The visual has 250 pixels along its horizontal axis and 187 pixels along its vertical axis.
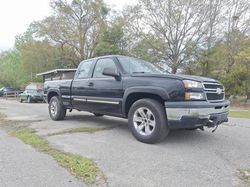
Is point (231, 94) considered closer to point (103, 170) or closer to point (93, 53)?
point (93, 53)

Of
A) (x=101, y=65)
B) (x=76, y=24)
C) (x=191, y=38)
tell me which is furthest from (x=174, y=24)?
(x=101, y=65)

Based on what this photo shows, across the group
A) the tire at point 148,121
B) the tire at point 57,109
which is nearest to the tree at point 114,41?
the tire at point 57,109

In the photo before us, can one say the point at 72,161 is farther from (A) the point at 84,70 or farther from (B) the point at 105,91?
(A) the point at 84,70

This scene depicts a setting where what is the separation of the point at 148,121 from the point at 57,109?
3.98 m

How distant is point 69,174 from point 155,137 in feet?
6.68

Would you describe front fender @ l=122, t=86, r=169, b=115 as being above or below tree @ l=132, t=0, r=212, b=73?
below

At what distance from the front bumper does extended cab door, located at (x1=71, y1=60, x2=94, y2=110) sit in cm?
276

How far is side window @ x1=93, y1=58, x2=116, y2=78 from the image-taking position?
6.78 metres

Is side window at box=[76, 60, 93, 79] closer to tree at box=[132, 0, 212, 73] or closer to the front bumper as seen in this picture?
the front bumper

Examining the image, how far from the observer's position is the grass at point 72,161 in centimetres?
392

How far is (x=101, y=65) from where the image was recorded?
714 cm

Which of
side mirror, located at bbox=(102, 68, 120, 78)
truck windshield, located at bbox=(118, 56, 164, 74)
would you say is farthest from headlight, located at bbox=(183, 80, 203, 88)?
side mirror, located at bbox=(102, 68, 120, 78)

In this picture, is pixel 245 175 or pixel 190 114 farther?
pixel 190 114

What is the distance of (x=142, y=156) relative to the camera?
4.77 metres
